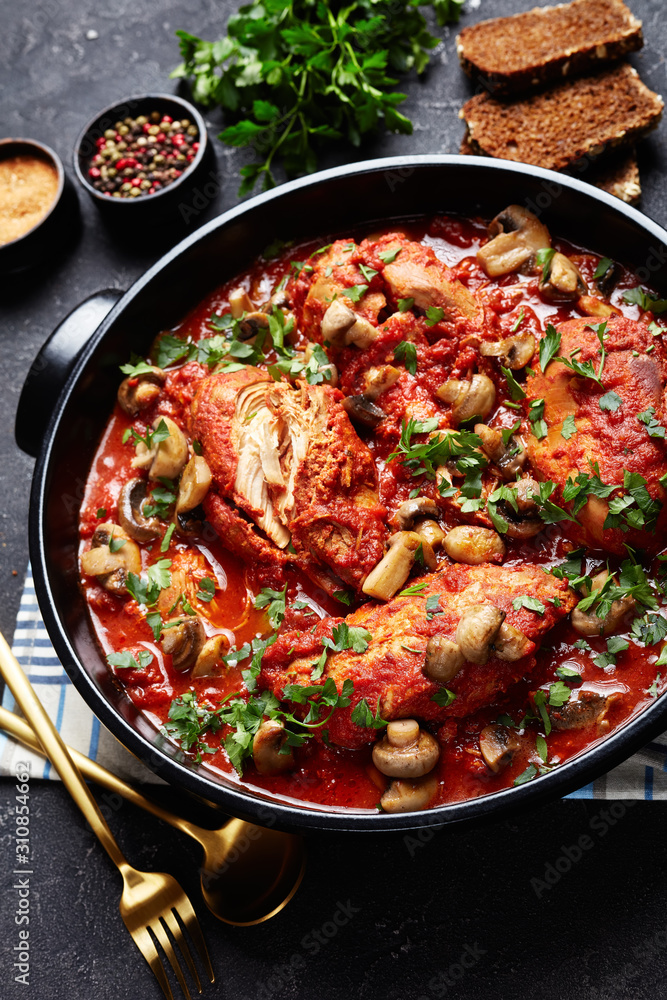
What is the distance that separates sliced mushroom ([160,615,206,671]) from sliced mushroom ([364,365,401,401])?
129cm

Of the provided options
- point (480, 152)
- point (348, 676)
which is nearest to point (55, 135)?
point (480, 152)

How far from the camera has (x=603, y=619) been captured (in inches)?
139

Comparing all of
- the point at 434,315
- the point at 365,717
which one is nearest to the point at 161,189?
the point at 434,315

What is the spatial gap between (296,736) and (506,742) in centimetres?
83

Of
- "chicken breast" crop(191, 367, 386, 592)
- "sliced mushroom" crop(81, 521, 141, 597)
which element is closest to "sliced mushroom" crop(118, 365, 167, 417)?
"chicken breast" crop(191, 367, 386, 592)

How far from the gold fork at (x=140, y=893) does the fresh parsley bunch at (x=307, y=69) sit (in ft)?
10.6

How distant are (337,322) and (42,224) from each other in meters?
2.33

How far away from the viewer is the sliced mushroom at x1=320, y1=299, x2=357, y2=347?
12.8ft

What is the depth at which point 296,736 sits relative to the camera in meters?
3.49

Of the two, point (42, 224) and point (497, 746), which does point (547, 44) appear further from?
point (497, 746)

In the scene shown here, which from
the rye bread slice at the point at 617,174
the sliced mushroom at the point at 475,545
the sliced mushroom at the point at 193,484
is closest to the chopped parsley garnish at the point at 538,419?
the sliced mushroom at the point at 475,545

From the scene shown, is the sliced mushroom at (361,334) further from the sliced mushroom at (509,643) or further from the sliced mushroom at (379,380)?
the sliced mushroom at (509,643)

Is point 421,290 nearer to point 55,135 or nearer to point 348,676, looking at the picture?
point 348,676

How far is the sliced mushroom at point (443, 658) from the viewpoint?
10.9ft
